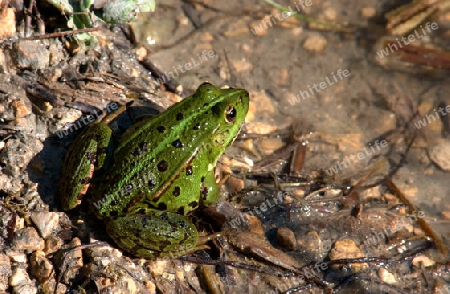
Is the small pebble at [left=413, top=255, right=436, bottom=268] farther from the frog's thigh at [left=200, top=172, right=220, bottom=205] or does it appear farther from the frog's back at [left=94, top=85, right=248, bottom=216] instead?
the frog's back at [left=94, top=85, right=248, bottom=216]

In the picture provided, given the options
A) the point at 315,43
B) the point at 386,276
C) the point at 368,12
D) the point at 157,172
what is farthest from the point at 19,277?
the point at 368,12

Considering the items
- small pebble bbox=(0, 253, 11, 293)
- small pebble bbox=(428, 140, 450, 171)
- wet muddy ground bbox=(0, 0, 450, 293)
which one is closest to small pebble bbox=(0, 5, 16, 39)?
wet muddy ground bbox=(0, 0, 450, 293)

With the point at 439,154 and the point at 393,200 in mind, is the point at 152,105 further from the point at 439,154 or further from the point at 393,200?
the point at 439,154

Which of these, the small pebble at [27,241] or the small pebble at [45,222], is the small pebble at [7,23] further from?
the small pebble at [27,241]

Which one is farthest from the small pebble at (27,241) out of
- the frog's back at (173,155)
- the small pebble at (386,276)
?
the small pebble at (386,276)

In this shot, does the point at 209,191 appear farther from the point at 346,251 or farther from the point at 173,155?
the point at 346,251

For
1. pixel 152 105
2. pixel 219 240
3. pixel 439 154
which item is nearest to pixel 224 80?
pixel 152 105
